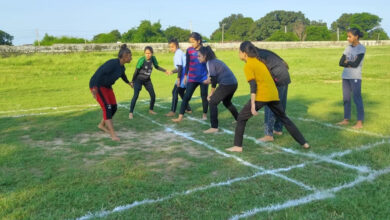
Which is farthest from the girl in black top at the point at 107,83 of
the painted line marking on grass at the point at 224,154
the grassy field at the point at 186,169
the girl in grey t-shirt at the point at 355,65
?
the girl in grey t-shirt at the point at 355,65

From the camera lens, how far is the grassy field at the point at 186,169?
11.5ft

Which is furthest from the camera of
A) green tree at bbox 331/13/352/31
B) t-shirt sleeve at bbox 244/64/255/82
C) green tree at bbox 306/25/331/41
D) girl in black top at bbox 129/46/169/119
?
green tree at bbox 331/13/352/31

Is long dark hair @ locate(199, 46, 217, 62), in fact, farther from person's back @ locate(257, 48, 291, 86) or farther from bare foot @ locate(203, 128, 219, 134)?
bare foot @ locate(203, 128, 219, 134)

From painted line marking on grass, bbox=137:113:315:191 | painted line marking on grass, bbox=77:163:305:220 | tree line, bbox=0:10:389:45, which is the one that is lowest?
painted line marking on grass, bbox=77:163:305:220

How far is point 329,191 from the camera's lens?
153 inches

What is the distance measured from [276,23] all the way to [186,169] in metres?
109

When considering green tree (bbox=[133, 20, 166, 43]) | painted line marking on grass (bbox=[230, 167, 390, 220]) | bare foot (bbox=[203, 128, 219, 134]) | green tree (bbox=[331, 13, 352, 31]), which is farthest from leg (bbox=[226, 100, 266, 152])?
green tree (bbox=[331, 13, 352, 31])

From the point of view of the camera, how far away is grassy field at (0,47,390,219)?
3518 mm

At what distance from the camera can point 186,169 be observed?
4.70m

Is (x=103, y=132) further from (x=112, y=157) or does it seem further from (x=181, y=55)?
(x=181, y=55)

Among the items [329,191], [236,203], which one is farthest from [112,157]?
[329,191]

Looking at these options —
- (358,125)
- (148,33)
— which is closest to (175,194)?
(358,125)

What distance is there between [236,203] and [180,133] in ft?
10.7

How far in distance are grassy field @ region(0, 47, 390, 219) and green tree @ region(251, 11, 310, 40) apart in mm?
94683
